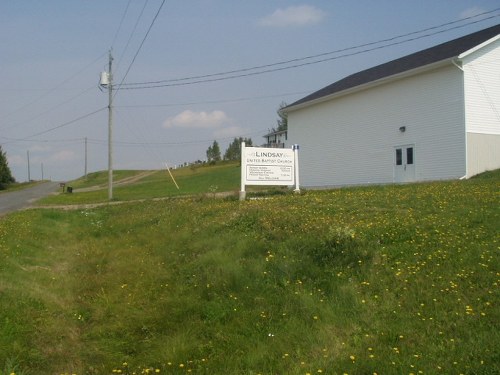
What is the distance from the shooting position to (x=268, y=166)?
18500 mm

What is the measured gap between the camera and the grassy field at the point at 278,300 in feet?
16.2

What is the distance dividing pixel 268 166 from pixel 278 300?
12.3m

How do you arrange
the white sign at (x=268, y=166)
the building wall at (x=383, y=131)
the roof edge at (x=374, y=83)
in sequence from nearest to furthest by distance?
1. the white sign at (x=268, y=166)
2. the building wall at (x=383, y=131)
3. the roof edge at (x=374, y=83)

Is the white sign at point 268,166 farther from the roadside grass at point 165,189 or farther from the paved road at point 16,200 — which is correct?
the paved road at point 16,200

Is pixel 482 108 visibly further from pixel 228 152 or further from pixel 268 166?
pixel 228 152

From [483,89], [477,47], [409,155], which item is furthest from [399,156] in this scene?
[477,47]

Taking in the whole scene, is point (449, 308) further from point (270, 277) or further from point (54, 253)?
point (54, 253)

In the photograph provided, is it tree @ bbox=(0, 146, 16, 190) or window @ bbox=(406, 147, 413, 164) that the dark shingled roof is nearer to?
window @ bbox=(406, 147, 413, 164)

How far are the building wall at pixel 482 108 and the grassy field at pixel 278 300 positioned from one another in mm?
12278

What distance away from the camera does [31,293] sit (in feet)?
24.5

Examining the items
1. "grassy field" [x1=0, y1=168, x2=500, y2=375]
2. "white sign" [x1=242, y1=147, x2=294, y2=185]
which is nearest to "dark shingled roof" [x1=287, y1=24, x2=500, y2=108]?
"white sign" [x1=242, y1=147, x2=294, y2=185]

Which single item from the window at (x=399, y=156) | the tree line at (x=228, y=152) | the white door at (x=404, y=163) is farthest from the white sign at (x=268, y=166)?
the tree line at (x=228, y=152)

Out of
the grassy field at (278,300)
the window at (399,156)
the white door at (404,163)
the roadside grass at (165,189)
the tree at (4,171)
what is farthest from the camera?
the tree at (4,171)

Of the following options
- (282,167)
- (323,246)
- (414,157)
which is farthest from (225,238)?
(414,157)
